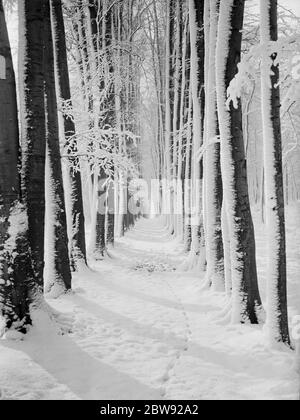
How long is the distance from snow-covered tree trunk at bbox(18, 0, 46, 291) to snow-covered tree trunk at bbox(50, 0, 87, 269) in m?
3.11

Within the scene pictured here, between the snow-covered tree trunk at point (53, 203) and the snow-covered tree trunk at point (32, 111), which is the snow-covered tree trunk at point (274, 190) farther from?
the snow-covered tree trunk at point (53, 203)

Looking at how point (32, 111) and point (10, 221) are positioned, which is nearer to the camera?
point (10, 221)

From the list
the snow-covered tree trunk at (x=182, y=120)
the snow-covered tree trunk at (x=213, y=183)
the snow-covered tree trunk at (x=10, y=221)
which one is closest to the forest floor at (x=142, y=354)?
the snow-covered tree trunk at (x=10, y=221)

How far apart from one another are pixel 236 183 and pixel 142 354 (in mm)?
2976

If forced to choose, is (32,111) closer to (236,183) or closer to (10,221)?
(10,221)

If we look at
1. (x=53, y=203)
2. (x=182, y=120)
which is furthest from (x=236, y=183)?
(x=182, y=120)

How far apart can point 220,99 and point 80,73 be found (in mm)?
7284

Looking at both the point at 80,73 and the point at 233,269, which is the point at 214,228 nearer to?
the point at 233,269

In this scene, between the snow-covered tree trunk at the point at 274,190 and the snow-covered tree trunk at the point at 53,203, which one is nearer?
the snow-covered tree trunk at the point at 274,190

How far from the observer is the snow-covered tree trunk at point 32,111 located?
5.81 meters

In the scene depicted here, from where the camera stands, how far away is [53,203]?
7875mm

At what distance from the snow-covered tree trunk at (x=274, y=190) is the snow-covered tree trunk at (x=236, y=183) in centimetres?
105
